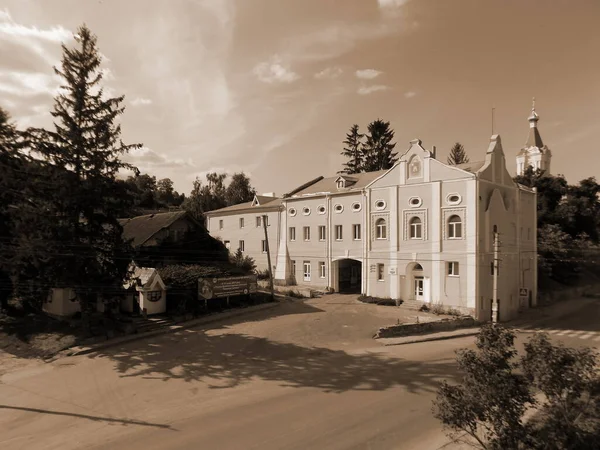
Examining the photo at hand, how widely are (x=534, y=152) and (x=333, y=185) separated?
136 feet

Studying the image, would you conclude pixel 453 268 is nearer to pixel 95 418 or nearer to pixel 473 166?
pixel 473 166

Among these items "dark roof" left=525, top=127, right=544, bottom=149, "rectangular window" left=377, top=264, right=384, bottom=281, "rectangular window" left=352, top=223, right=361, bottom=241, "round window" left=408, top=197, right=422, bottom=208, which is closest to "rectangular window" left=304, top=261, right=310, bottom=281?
"rectangular window" left=352, top=223, right=361, bottom=241

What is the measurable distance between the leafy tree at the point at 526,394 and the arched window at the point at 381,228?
25.9 metres

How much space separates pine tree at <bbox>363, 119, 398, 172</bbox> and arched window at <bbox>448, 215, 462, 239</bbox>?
35536 mm

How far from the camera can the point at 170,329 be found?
24.3 metres

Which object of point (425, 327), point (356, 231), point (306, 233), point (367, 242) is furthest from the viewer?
point (306, 233)

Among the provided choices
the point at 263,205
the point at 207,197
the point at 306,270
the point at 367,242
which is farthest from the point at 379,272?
the point at 207,197

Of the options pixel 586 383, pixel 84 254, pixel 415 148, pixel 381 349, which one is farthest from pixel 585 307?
pixel 84 254

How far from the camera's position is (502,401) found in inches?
312

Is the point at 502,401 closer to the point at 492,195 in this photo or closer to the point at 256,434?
the point at 256,434

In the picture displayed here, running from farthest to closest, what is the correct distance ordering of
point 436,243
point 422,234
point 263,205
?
point 263,205, point 422,234, point 436,243

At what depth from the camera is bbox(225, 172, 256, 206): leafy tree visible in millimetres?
72625

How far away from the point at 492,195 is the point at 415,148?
6.90 meters

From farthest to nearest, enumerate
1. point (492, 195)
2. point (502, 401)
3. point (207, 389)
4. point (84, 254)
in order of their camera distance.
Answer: point (492, 195)
point (84, 254)
point (207, 389)
point (502, 401)
